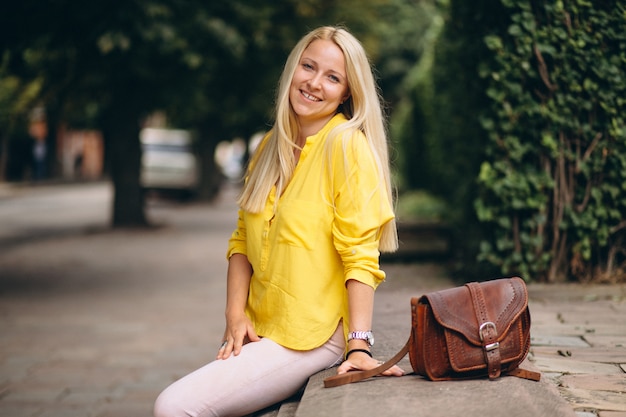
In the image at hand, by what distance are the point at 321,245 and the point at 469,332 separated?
0.67 m

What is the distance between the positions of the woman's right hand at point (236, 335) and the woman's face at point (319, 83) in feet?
2.85

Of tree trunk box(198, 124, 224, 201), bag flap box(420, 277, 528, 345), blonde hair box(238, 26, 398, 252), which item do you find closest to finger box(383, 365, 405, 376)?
bag flap box(420, 277, 528, 345)

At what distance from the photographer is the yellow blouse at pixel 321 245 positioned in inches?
127

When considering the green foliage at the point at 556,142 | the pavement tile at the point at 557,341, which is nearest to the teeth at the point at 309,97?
the pavement tile at the point at 557,341

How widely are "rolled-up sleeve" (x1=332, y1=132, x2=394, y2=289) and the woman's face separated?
0.25 m

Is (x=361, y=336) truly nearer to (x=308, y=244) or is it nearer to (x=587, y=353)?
(x=308, y=244)

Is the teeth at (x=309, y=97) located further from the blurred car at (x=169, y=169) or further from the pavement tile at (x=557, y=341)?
the blurred car at (x=169, y=169)

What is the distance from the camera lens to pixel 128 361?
21.9ft

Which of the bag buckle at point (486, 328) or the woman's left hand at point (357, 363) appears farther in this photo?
the woman's left hand at point (357, 363)

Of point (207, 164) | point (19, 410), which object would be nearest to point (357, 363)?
point (19, 410)

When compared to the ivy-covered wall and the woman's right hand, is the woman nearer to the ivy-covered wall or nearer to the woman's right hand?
the woman's right hand

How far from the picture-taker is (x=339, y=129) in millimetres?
3324

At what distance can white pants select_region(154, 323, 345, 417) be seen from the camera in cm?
307

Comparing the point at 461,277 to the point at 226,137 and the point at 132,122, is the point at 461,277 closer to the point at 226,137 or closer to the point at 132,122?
the point at 132,122
